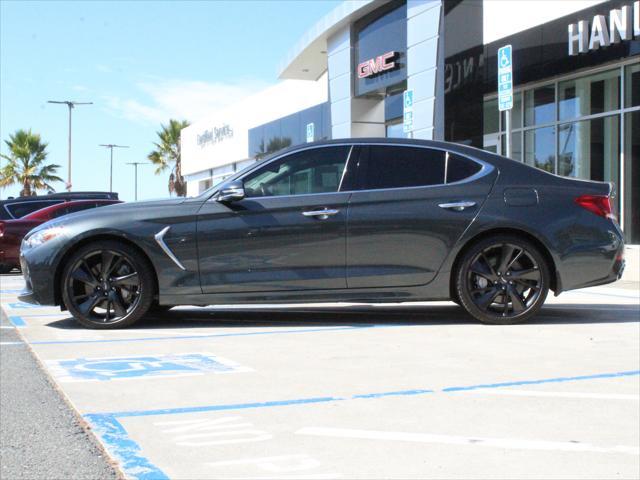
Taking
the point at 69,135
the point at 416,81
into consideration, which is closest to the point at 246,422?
the point at 416,81

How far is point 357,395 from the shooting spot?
164 inches

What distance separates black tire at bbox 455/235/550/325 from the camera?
6.63 meters

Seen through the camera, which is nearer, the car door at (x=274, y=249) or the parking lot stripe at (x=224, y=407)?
the parking lot stripe at (x=224, y=407)

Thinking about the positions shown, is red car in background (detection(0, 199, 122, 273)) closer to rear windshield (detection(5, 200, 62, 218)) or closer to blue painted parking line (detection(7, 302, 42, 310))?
rear windshield (detection(5, 200, 62, 218))

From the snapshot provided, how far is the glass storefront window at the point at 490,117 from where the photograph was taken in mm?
19656

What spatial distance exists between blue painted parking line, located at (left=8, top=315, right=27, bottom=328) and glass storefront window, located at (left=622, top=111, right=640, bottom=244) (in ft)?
38.7

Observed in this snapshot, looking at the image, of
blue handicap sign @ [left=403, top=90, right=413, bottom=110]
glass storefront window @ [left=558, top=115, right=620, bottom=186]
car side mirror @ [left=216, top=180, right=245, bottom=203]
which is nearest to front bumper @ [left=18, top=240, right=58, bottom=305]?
car side mirror @ [left=216, top=180, right=245, bottom=203]

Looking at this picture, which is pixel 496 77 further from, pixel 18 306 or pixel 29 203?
pixel 18 306

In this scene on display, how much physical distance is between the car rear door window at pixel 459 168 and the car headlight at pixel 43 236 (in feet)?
10.8

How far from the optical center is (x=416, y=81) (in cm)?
2103

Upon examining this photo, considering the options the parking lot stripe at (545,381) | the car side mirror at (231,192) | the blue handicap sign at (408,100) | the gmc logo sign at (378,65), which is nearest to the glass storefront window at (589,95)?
the blue handicap sign at (408,100)

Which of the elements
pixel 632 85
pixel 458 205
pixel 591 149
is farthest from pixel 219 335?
pixel 591 149

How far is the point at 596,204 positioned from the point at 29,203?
40.9ft

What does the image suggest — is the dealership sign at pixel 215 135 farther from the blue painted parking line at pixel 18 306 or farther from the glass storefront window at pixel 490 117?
the blue painted parking line at pixel 18 306
